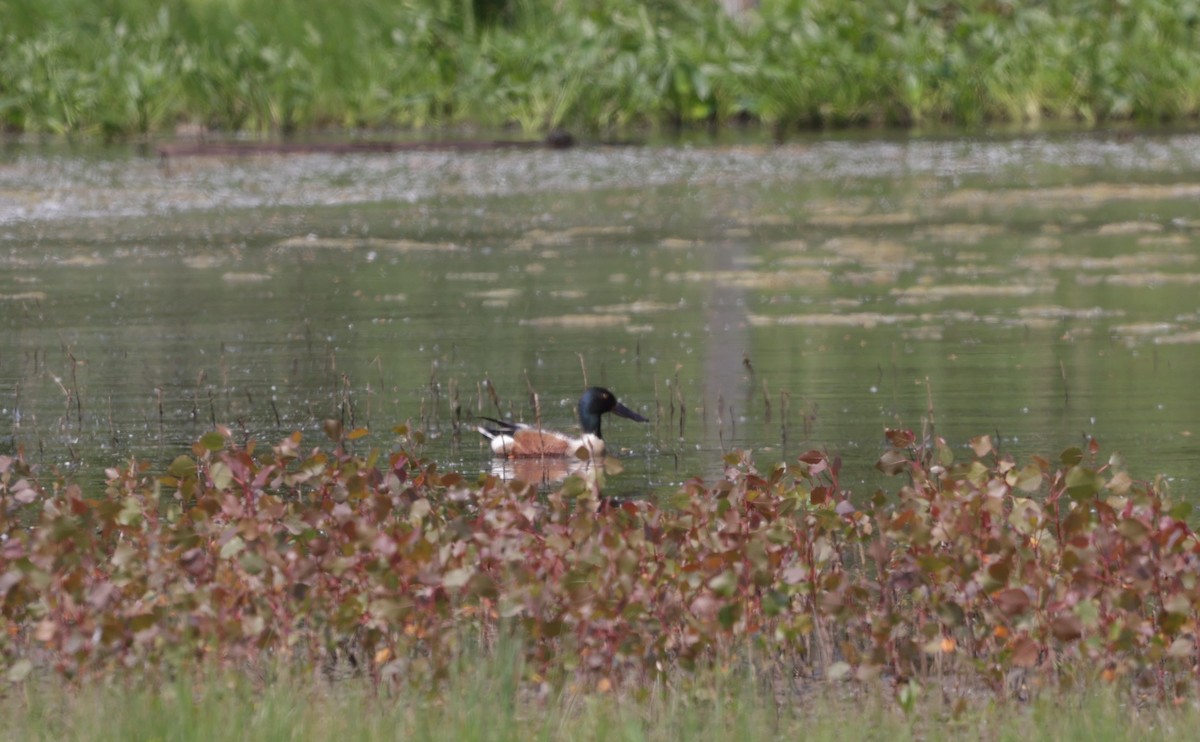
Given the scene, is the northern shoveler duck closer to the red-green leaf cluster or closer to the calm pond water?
the calm pond water

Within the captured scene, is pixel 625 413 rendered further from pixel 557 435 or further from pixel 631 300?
pixel 631 300

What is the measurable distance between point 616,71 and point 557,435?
19.1 m

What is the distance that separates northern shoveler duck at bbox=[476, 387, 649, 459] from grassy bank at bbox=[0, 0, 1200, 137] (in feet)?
61.1

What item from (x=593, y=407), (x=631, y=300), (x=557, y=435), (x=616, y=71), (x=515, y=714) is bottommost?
(x=631, y=300)

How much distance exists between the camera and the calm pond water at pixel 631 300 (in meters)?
10.4

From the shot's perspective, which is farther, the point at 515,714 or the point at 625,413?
the point at 625,413

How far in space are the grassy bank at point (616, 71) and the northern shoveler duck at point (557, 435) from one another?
61.1 ft

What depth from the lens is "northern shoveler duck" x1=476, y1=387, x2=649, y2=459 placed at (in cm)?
959

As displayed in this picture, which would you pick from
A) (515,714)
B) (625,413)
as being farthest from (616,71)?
(515,714)

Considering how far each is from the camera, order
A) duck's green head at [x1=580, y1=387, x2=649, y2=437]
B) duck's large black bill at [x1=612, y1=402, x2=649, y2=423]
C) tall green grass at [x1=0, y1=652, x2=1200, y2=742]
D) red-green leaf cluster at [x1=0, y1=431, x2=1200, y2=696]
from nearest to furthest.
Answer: tall green grass at [x1=0, y1=652, x2=1200, y2=742] < red-green leaf cluster at [x1=0, y1=431, x2=1200, y2=696] < duck's green head at [x1=580, y1=387, x2=649, y2=437] < duck's large black bill at [x1=612, y1=402, x2=649, y2=423]

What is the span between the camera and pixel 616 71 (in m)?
28.6

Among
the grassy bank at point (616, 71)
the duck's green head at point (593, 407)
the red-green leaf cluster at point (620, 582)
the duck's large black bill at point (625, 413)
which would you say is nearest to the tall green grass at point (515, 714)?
the red-green leaf cluster at point (620, 582)

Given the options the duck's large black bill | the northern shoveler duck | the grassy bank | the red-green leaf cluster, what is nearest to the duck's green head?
the northern shoveler duck

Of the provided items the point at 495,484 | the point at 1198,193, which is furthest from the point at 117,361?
→ the point at 1198,193
